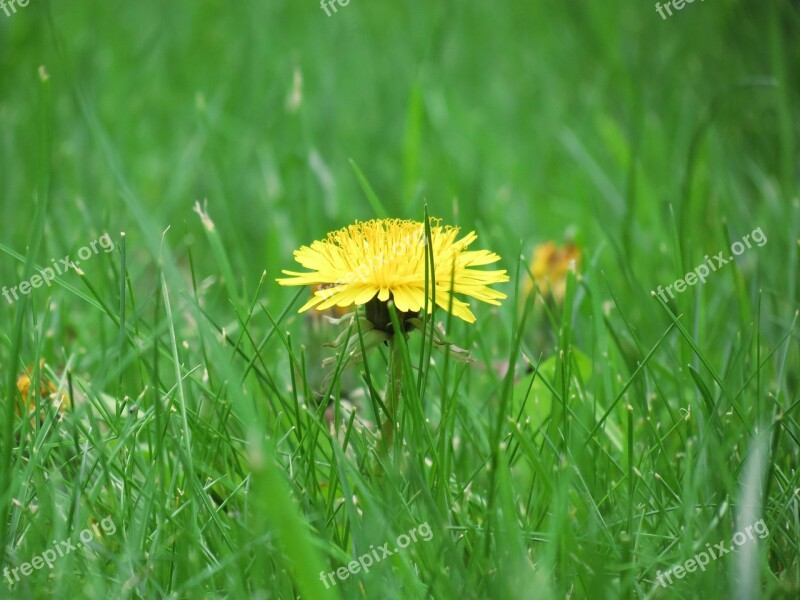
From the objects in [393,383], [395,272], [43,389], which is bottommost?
[393,383]

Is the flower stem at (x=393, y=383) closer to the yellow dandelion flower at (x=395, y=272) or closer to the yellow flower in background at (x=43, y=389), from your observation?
the yellow dandelion flower at (x=395, y=272)

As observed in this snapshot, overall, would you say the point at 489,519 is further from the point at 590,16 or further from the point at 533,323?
the point at 590,16

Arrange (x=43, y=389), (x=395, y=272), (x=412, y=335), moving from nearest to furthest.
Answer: (x=395, y=272), (x=43, y=389), (x=412, y=335)

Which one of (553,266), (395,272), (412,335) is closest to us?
(395,272)

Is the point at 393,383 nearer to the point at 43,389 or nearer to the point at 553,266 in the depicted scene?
the point at 43,389

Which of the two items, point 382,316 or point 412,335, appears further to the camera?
point 412,335

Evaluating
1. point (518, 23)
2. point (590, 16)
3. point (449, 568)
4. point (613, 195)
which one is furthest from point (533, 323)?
point (518, 23)

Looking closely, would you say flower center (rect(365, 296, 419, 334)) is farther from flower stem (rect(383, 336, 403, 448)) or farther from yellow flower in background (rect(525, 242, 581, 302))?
yellow flower in background (rect(525, 242, 581, 302))

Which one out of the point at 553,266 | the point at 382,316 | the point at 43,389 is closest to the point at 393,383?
the point at 382,316
